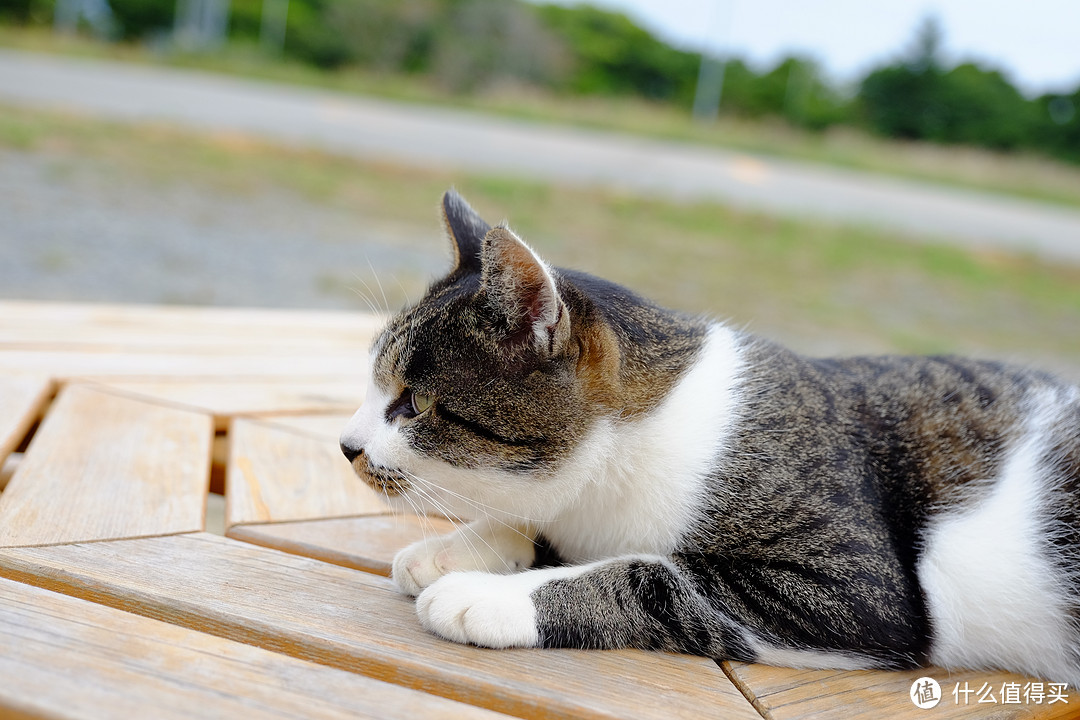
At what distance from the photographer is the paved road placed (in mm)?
8953

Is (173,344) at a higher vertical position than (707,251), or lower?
lower

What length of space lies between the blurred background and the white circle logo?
0.83 m

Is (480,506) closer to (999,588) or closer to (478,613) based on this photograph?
(478,613)

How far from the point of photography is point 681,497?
1471 mm

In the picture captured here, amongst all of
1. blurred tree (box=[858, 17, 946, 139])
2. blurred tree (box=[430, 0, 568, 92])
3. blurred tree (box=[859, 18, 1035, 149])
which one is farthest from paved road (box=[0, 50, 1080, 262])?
blurred tree (box=[858, 17, 946, 139])

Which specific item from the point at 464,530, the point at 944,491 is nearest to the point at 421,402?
the point at 464,530

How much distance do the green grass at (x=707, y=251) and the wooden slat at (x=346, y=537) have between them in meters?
3.52

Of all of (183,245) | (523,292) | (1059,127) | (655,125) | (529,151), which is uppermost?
(1059,127)

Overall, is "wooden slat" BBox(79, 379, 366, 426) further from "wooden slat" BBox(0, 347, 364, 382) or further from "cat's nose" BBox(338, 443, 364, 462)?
"cat's nose" BBox(338, 443, 364, 462)

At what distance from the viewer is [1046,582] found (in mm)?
1520

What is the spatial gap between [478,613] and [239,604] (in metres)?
0.34

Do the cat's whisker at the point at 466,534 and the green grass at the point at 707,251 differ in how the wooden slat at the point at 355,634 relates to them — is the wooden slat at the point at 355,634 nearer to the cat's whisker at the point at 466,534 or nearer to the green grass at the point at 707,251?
the cat's whisker at the point at 466,534

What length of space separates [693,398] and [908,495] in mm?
422

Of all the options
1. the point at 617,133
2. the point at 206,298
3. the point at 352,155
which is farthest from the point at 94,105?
the point at 617,133
